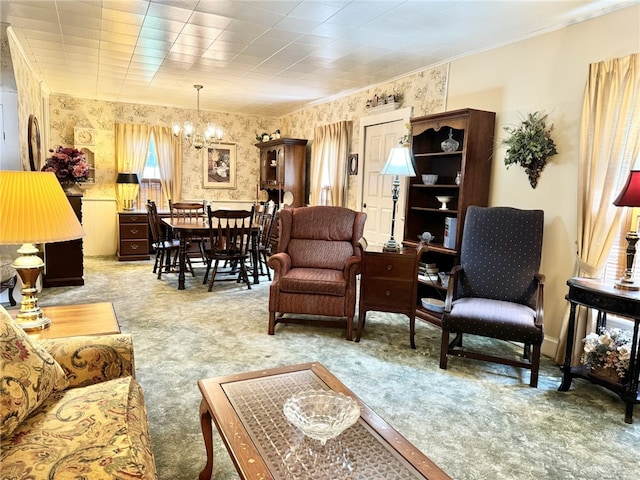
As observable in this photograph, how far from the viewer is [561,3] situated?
2.84 meters

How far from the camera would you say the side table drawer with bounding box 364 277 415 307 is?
344 centimetres

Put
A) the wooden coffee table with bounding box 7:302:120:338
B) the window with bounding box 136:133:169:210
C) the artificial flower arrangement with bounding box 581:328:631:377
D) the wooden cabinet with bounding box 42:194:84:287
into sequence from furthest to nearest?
the window with bounding box 136:133:169:210
the wooden cabinet with bounding box 42:194:84:287
the artificial flower arrangement with bounding box 581:328:631:377
the wooden coffee table with bounding box 7:302:120:338

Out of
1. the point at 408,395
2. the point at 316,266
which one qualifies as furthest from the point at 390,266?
the point at 408,395

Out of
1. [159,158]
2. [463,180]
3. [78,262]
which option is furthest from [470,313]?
[159,158]

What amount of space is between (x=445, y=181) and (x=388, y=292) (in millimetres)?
1448

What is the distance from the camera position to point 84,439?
126 cm

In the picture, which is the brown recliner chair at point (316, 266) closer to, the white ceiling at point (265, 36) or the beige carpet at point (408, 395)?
the beige carpet at point (408, 395)

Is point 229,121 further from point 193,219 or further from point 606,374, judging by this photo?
point 606,374

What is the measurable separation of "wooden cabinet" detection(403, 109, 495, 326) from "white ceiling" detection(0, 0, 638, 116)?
2.29 ft

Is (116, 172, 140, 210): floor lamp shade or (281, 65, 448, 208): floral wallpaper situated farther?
(116, 172, 140, 210): floor lamp shade

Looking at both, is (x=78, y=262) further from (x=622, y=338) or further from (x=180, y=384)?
(x=622, y=338)

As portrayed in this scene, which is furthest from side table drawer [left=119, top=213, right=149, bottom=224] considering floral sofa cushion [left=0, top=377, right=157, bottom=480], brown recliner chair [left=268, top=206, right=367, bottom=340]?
floral sofa cushion [left=0, top=377, right=157, bottom=480]

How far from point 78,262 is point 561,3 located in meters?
5.27

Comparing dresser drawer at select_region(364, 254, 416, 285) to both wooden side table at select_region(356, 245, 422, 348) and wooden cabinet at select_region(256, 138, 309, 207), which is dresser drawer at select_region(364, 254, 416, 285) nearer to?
wooden side table at select_region(356, 245, 422, 348)
